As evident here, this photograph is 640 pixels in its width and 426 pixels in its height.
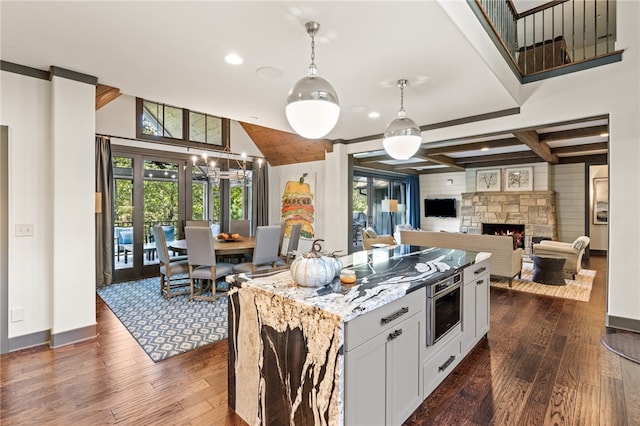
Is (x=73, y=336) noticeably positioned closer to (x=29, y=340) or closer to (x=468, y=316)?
(x=29, y=340)

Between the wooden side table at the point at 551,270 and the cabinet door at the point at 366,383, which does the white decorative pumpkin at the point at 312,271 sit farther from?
the wooden side table at the point at 551,270

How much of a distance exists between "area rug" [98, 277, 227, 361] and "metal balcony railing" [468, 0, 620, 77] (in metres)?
4.25

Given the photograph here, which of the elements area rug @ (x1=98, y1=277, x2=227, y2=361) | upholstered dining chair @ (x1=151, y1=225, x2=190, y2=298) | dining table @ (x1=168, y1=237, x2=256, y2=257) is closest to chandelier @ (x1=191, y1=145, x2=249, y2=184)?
dining table @ (x1=168, y1=237, x2=256, y2=257)

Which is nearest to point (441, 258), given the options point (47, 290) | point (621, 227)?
point (621, 227)

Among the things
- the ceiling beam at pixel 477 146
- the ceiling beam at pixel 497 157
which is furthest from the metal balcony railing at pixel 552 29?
the ceiling beam at pixel 497 157

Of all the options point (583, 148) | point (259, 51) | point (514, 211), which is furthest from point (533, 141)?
point (259, 51)

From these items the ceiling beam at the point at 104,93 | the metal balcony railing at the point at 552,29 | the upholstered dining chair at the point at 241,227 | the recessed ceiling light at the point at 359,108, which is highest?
the metal balcony railing at the point at 552,29

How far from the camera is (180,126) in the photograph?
240 inches

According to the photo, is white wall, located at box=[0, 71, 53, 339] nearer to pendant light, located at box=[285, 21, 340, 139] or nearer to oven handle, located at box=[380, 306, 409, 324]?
pendant light, located at box=[285, 21, 340, 139]

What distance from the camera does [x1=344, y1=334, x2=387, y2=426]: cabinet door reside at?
141 cm

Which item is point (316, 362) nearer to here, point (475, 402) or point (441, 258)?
point (475, 402)

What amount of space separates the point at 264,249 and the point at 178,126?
3.38m

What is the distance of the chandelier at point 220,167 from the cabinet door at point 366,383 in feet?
12.8

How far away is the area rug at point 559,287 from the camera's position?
15.1 feet
